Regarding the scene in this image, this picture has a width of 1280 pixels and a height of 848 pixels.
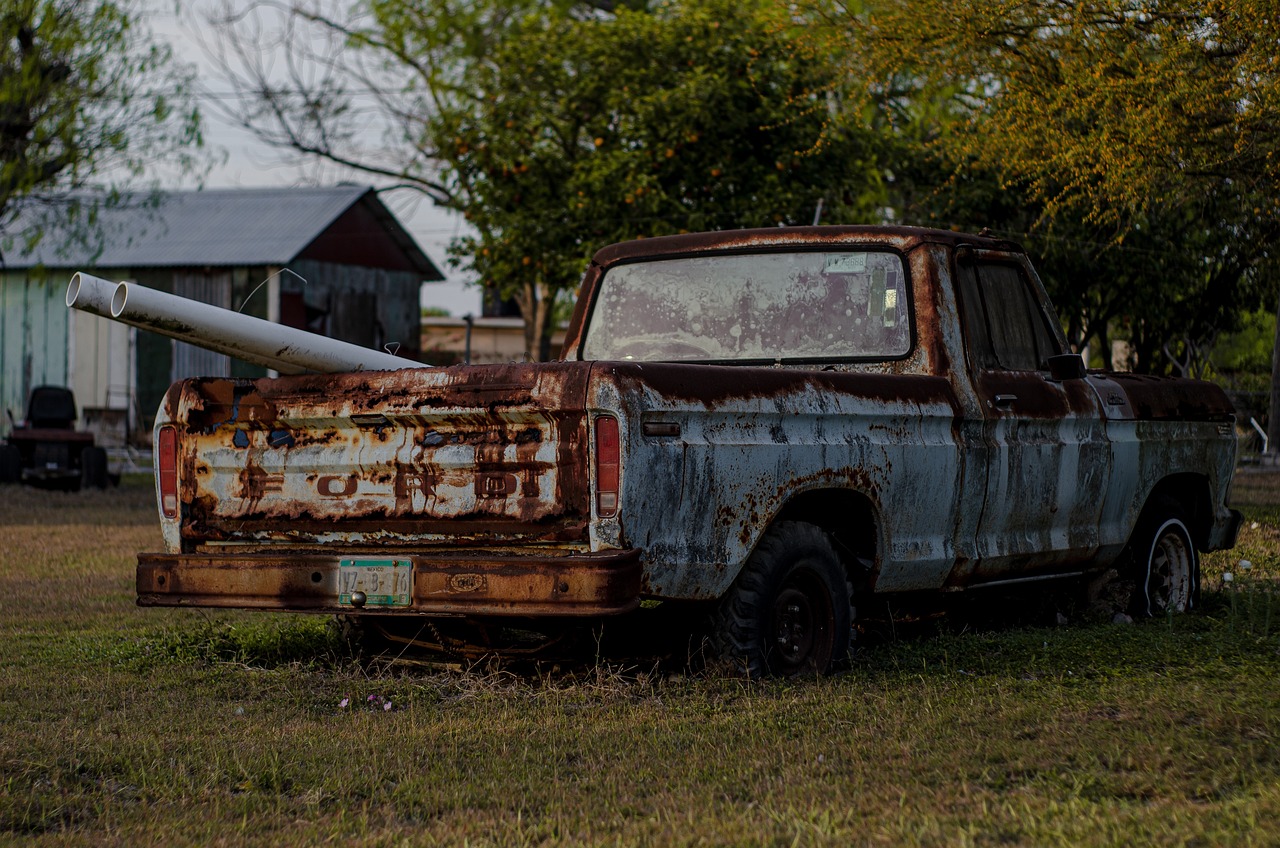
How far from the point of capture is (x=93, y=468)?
20.6 m

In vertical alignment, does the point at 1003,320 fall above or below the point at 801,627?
above

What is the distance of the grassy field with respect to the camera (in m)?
4.09

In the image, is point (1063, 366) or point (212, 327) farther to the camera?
point (1063, 366)

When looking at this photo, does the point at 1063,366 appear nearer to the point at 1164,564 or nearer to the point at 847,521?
the point at 847,521

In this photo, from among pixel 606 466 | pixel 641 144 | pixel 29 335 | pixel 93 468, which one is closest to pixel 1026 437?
pixel 606 466

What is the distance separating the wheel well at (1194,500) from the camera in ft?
28.3

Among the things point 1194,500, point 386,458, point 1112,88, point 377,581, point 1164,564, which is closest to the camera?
point 377,581

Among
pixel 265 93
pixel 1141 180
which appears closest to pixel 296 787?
pixel 1141 180

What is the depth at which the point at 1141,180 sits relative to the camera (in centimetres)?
1084

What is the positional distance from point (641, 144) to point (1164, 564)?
14447 mm

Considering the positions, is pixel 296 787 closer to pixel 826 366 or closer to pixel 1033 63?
pixel 826 366

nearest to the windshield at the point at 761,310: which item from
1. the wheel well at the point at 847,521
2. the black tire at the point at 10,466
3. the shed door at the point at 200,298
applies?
the wheel well at the point at 847,521

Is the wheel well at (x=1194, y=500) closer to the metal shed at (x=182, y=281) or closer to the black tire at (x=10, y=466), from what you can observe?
the black tire at (x=10, y=466)

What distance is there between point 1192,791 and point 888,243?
3104 mm
